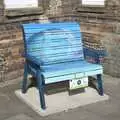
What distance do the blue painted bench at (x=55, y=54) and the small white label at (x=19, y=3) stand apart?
105 centimetres

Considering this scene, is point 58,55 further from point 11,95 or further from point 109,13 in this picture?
point 109,13

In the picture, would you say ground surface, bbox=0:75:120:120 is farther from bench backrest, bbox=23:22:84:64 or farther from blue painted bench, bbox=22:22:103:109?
bench backrest, bbox=23:22:84:64

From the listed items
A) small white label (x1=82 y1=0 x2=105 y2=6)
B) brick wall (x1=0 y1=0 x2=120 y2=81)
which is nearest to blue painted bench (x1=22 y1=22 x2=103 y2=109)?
brick wall (x1=0 y1=0 x2=120 y2=81)

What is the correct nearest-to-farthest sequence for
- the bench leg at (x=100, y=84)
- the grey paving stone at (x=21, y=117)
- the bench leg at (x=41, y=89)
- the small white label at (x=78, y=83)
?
the grey paving stone at (x=21, y=117) → the bench leg at (x=41, y=89) → the small white label at (x=78, y=83) → the bench leg at (x=100, y=84)

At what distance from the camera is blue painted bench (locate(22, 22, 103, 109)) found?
5.00 metres

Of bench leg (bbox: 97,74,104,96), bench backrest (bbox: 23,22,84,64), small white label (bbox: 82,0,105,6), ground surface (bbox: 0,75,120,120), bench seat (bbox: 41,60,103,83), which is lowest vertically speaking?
ground surface (bbox: 0,75,120,120)

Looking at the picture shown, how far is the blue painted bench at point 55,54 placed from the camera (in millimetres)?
5004

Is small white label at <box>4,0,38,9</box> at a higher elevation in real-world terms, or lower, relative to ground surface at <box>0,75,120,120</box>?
higher

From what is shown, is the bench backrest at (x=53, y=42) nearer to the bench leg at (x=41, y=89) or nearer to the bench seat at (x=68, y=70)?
the bench seat at (x=68, y=70)

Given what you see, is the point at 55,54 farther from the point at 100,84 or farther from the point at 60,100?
the point at 100,84

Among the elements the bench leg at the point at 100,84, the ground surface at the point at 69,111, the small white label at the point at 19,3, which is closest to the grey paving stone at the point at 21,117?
the ground surface at the point at 69,111

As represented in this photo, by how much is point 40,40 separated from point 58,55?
1.29 feet

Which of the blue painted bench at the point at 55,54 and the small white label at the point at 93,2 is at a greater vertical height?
the small white label at the point at 93,2

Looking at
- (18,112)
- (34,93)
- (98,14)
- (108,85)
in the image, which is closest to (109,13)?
(98,14)
